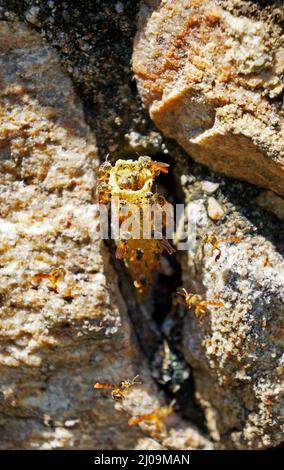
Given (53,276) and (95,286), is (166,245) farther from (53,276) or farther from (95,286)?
(53,276)

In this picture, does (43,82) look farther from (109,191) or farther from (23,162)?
(109,191)

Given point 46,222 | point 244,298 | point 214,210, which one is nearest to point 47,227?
point 46,222

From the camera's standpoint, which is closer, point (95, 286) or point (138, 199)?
point (138, 199)

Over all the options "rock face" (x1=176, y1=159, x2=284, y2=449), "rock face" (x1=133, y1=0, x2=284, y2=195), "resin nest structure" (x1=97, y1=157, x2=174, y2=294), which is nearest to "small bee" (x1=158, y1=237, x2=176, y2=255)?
"resin nest structure" (x1=97, y1=157, x2=174, y2=294)

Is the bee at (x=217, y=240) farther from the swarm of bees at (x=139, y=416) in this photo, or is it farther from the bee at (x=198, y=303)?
the swarm of bees at (x=139, y=416)

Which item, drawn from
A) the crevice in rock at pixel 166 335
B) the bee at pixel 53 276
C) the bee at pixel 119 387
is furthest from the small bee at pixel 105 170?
the bee at pixel 119 387

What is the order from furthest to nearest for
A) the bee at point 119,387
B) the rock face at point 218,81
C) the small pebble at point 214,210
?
the bee at point 119,387, the small pebble at point 214,210, the rock face at point 218,81
